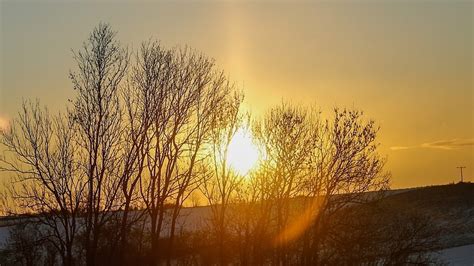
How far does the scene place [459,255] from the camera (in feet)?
129

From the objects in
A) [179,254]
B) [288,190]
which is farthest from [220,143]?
[179,254]

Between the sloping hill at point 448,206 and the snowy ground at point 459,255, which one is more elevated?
the sloping hill at point 448,206

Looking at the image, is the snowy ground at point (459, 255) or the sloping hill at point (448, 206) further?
the sloping hill at point (448, 206)

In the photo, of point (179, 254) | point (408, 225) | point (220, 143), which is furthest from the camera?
point (179, 254)

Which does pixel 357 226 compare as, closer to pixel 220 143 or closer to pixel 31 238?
pixel 220 143

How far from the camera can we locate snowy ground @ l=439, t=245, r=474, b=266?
35.7 metres

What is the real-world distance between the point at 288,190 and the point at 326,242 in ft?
9.55

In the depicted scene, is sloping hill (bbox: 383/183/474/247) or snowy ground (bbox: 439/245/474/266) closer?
snowy ground (bbox: 439/245/474/266)

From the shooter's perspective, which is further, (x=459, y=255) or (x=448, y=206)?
(x=448, y=206)

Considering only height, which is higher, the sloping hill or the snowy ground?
the sloping hill

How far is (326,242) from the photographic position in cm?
2559

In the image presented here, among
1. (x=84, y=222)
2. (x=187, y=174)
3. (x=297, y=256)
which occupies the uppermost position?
(x=187, y=174)

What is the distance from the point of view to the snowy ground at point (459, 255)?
1406 inches

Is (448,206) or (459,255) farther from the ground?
(448,206)
